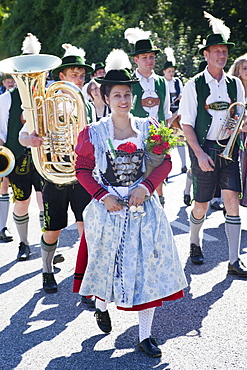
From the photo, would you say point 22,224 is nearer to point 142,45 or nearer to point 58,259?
point 58,259

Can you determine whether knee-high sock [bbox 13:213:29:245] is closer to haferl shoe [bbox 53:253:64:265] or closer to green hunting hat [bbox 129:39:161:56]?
haferl shoe [bbox 53:253:64:265]

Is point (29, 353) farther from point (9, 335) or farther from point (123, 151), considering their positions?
point (123, 151)

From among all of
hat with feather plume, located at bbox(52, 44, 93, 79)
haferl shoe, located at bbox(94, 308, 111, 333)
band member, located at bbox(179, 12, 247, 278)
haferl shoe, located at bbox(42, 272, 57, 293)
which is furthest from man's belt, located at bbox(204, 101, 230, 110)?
haferl shoe, located at bbox(94, 308, 111, 333)

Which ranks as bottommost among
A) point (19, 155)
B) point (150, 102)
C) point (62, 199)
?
point (62, 199)

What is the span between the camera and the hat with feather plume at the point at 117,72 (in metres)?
4.14

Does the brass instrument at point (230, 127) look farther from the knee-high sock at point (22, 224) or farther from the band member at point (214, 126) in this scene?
the knee-high sock at point (22, 224)

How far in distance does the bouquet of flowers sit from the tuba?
31.7 inches

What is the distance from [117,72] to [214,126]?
5.59 ft

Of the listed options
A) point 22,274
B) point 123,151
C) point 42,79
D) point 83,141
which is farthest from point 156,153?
point 22,274

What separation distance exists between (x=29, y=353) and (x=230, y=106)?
110 inches

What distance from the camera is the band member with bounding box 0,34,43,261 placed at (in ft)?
19.6

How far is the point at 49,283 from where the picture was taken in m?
5.39

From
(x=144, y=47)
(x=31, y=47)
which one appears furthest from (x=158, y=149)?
(x=144, y=47)

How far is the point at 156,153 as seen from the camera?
163 inches
